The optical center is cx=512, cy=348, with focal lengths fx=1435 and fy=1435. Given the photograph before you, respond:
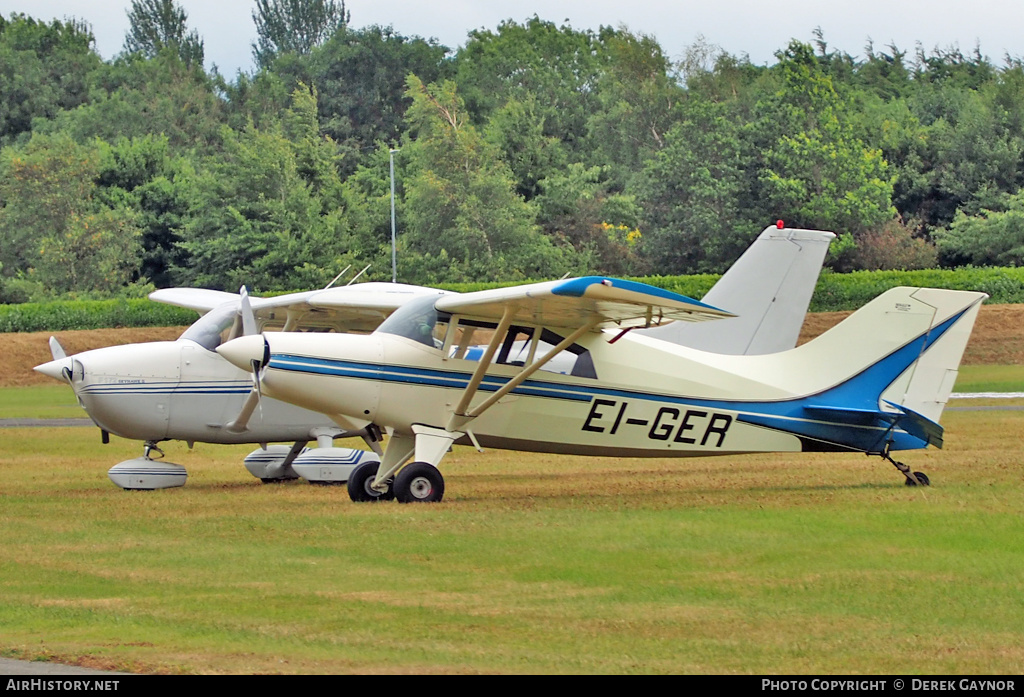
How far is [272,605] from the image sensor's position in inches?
351

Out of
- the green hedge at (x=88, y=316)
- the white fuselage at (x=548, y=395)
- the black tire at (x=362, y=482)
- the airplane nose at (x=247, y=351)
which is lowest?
the green hedge at (x=88, y=316)

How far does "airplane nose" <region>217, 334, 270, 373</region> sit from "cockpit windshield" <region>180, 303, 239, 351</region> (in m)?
2.73

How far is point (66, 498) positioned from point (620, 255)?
4804cm

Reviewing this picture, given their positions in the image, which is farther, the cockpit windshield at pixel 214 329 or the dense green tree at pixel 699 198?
the dense green tree at pixel 699 198

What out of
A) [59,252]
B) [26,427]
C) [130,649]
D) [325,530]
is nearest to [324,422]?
[325,530]

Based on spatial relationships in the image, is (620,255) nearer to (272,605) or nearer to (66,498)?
(66,498)

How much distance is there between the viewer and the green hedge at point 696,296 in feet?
167

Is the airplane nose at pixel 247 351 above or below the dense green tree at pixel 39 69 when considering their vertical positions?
below

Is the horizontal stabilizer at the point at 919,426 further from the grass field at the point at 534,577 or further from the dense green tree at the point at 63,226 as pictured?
the dense green tree at the point at 63,226

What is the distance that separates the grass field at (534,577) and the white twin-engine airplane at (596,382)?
0.61 metres

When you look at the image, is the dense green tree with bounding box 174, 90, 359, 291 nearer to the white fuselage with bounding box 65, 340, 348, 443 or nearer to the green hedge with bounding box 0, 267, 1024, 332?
the green hedge with bounding box 0, 267, 1024, 332

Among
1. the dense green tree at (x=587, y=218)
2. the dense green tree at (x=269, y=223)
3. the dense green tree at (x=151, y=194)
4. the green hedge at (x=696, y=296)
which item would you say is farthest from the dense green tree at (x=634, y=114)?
the green hedge at (x=696, y=296)

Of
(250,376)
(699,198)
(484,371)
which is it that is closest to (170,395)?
(250,376)

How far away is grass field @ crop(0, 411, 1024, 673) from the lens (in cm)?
745
